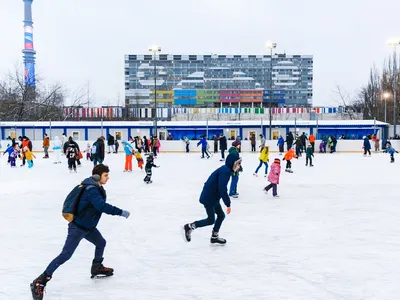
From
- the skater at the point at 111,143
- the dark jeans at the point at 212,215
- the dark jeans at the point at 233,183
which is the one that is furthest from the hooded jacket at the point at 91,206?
the skater at the point at 111,143

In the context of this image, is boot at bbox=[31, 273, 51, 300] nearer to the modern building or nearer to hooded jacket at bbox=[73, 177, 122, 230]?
hooded jacket at bbox=[73, 177, 122, 230]

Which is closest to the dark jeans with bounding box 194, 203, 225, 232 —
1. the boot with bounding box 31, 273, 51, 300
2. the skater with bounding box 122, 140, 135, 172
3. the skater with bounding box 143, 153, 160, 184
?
the boot with bounding box 31, 273, 51, 300

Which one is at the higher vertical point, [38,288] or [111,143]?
[111,143]

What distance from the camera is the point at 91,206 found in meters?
3.76

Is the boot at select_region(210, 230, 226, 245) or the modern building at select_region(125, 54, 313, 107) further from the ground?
the modern building at select_region(125, 54, 313, 107)

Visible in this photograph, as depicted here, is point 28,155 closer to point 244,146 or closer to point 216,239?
point 216,239

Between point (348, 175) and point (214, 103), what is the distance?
97049 mm

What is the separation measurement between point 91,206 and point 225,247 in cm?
228

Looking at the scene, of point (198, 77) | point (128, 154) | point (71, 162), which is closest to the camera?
point (71, 162)

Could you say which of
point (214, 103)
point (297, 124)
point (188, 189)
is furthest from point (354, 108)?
point (188, 189)

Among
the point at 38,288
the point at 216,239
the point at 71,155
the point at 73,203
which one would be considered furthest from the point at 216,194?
the point at 71,155

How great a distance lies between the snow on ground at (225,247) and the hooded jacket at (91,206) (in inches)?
29.0

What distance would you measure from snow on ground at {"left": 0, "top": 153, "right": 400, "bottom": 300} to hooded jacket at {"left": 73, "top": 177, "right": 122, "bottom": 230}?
0.74 meters

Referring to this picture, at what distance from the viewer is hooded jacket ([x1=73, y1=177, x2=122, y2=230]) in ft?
12.1
